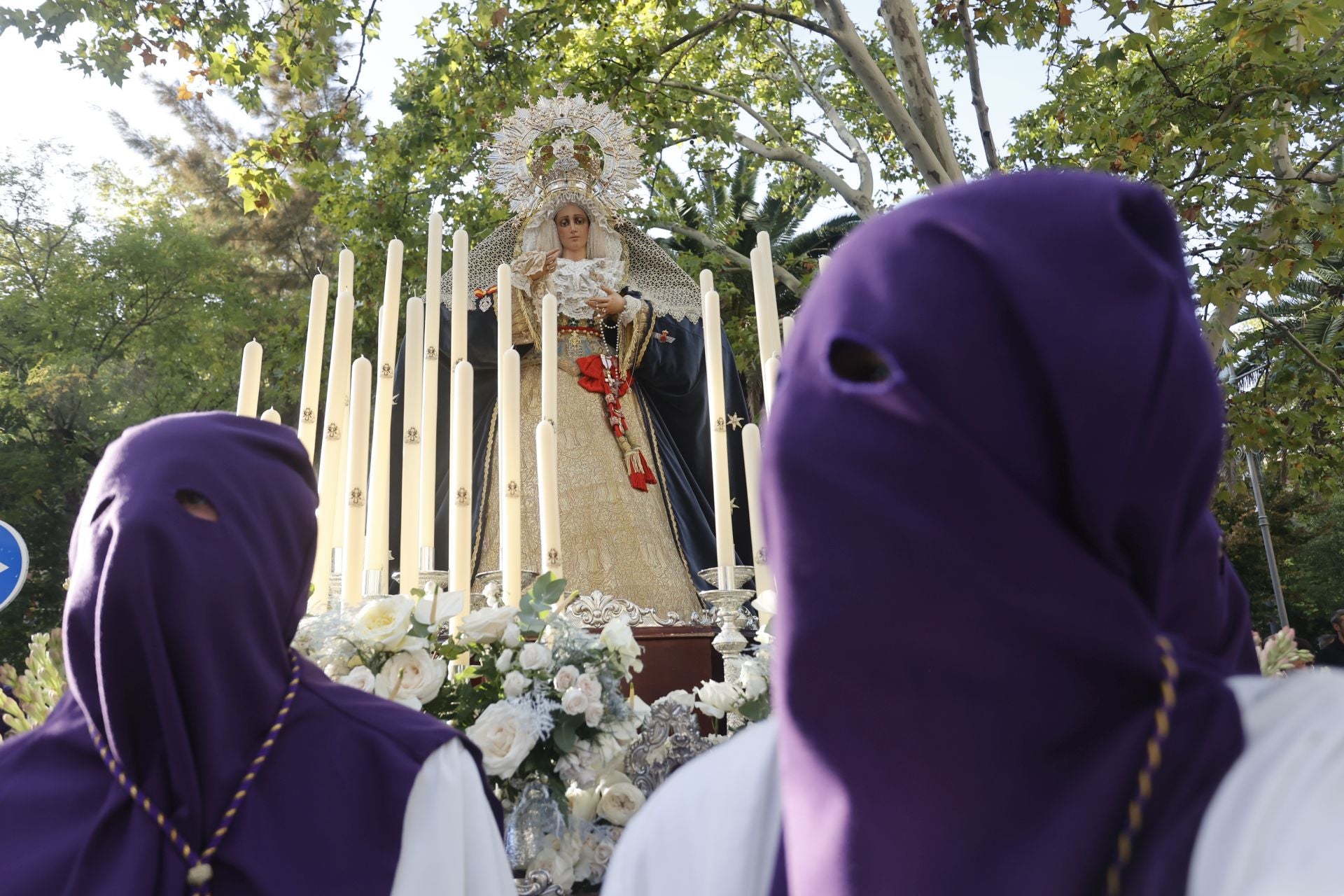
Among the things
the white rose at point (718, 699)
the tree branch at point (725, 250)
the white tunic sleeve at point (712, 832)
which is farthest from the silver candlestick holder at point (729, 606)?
the tree branch at point (725, 250)

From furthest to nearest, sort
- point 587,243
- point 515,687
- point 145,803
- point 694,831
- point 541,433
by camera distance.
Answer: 1. point 587,243
2. point 541,433
3. point 515,687
4. point 145,803
5. point 694,831

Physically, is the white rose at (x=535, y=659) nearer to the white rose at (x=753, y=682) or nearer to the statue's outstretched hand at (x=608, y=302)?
the white rose at (x=753, y=682)

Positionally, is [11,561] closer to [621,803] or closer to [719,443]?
[719,443]

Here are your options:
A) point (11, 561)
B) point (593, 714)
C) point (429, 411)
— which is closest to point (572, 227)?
point (429, 411)

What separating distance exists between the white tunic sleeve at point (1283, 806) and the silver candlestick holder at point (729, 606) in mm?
1869

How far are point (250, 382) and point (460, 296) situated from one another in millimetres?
747

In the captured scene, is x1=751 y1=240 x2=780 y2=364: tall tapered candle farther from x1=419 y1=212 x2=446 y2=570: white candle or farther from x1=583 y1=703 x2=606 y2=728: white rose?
x1=583 y1=703 x2=606 y2=728: white rose

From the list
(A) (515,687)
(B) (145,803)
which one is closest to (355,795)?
(B) (145,803)

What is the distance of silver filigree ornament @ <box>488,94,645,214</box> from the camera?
5.43 m

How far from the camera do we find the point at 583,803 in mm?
2377

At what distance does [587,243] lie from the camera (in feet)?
17.9

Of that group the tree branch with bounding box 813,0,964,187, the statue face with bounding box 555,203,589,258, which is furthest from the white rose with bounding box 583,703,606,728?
the tree branch with bounding box 813,0,964,187

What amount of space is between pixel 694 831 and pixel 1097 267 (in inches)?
25.5

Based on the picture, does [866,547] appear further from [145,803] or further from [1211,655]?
[145,803]
